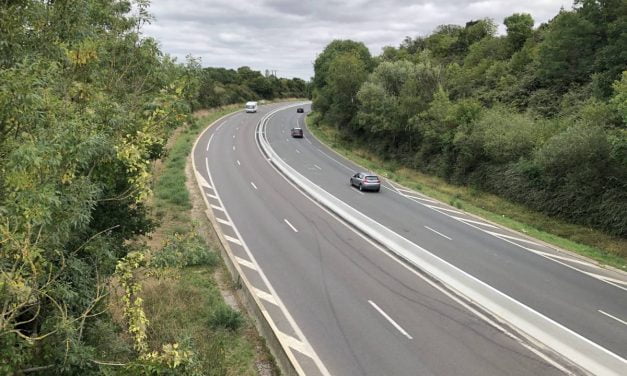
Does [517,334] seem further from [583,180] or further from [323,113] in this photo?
[323,113]

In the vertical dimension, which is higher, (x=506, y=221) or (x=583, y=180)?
(x=583, y=180)

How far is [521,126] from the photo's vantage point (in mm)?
31594

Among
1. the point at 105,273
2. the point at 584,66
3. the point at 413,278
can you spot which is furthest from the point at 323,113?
the point at 105,273

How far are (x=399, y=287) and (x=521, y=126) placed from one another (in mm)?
20345

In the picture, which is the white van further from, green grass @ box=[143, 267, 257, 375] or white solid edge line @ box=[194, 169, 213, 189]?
green grass @ box=[143, 267, 257, 375]

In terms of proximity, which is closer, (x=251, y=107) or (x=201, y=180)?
(x=201, y=180)

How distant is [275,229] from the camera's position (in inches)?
885

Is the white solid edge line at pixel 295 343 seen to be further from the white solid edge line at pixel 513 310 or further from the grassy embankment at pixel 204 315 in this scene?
the white solid edge line at pixel 513 310

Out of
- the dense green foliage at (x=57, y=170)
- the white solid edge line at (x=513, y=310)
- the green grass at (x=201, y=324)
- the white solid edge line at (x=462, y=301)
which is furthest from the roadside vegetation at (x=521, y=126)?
the dense green foliage at (x=57, y=170)

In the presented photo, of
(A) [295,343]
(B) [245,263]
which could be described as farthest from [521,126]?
(A) [295,343]

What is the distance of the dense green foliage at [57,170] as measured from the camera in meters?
4.77

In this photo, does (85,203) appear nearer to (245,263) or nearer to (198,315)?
(198,315)

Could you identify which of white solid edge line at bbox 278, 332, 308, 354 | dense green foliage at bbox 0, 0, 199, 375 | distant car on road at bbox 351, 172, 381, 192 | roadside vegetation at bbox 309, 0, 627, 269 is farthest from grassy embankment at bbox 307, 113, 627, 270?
dense green foliage at bbox 0, 0, 199, 375

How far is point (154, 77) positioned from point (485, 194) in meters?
26.0
